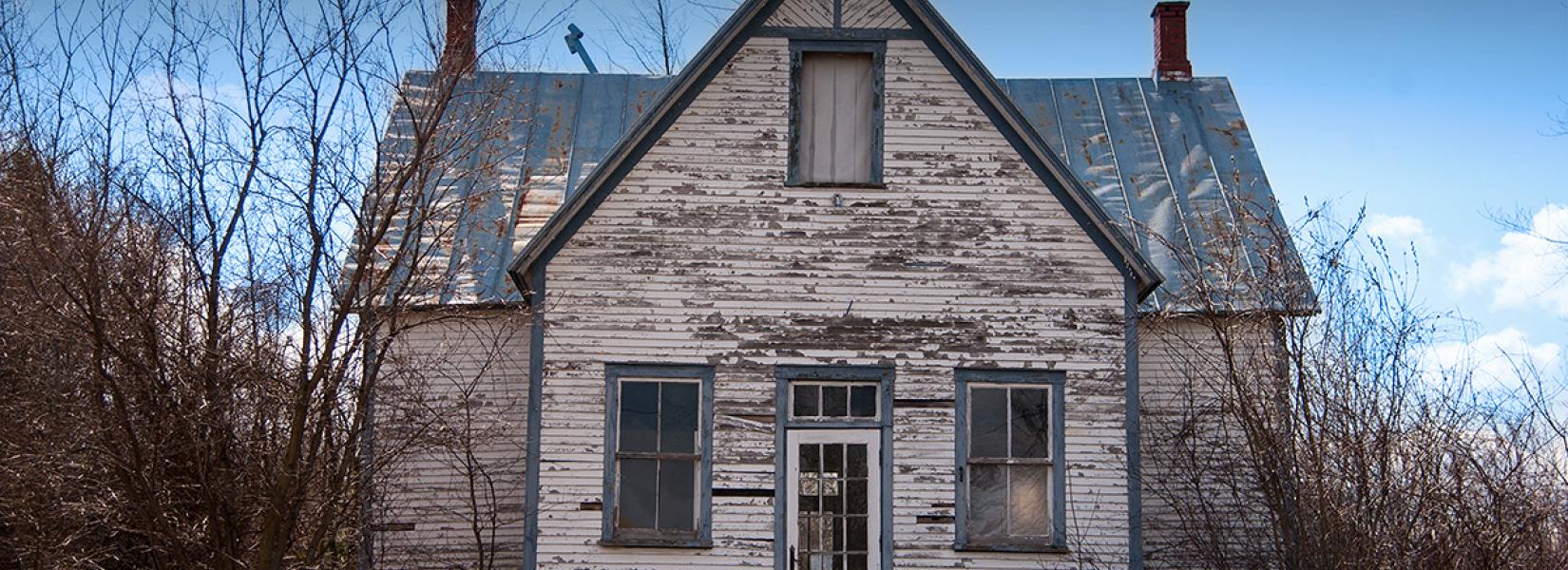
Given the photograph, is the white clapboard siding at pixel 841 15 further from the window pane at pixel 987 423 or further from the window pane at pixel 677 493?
the window pane at pixel 677 493

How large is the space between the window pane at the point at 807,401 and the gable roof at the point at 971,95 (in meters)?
2.53

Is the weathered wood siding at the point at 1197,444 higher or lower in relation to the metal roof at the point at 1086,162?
lower

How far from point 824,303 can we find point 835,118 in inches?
71.3

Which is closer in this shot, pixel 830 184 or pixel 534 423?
pixel 534 423

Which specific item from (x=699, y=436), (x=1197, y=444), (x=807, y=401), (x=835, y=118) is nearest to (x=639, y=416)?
(x=699, y=436)

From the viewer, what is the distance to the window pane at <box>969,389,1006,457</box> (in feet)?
47.8

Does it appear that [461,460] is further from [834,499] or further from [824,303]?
[824,303]

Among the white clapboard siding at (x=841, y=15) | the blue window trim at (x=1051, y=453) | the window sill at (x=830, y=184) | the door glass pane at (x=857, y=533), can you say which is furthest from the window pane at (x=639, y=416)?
the white clapboard siding at (x=841, y=15)

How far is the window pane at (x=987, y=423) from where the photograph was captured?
1458 centimetres

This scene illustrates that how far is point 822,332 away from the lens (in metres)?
14.6

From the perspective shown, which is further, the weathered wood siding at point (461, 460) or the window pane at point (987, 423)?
the weathered wood siding at point (461, 460)

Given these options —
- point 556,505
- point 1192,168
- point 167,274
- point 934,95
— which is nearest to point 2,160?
point 167,274

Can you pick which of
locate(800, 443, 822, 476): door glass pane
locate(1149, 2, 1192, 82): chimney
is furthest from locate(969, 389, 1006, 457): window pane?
locate(1149, 2, 1192, 82): chimney

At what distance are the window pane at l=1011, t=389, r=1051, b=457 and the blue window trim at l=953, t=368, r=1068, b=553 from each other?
0.07m
